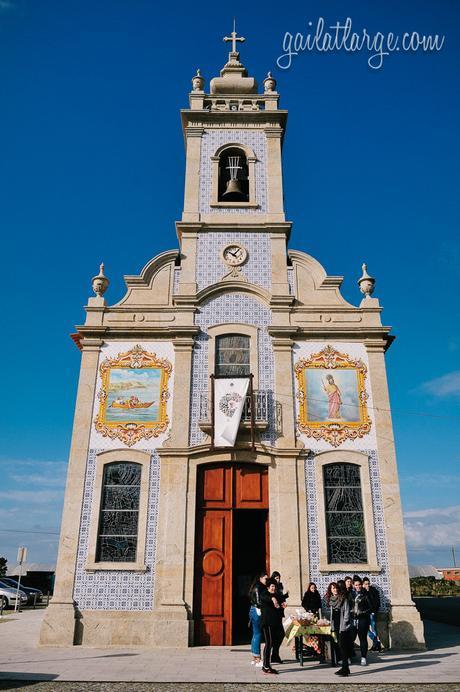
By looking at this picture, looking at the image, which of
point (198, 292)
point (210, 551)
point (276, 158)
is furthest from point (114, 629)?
point (276, 158)

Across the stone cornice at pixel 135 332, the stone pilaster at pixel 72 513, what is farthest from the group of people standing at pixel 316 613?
the stone cornice at pixel 135 332

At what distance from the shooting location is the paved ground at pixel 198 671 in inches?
304

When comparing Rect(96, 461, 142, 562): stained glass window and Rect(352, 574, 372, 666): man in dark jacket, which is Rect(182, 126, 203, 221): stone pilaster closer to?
Rect(96, 461, 142, 562): stained glass window

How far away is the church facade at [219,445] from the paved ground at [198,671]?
0.79 meters

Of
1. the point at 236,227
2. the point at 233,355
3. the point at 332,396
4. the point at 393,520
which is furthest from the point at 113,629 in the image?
the point at 236,227

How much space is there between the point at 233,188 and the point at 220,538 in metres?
9.36

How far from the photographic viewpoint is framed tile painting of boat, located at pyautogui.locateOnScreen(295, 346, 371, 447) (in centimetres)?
1292

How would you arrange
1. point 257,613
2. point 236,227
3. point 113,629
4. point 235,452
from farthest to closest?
point 236,227 → point 235,452 → point 113,629 → point 257,613

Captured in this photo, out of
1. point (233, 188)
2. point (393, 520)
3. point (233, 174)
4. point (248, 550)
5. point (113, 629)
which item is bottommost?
point (113, 629)

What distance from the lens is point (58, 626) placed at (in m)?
11.1

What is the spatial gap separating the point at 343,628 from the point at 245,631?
5.54m

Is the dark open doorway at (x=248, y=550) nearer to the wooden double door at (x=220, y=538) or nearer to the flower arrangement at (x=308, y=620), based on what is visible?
the wooden double door at (x=220, y=538)

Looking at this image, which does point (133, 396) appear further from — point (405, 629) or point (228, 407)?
point (405, 629)

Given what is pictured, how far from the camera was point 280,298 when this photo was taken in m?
14.1
